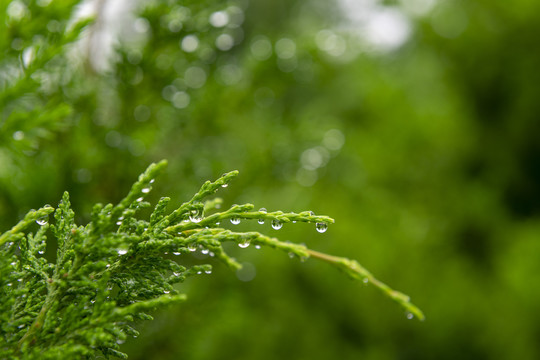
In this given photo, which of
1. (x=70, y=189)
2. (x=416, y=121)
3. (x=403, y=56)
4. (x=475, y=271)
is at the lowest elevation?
(x=70, y=189)

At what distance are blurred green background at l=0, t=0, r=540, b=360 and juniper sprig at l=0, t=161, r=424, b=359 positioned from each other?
54 centimetres

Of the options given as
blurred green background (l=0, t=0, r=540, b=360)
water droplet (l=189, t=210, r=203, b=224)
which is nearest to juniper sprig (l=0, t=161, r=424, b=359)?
water droplet (l=189, t=210, r=203, b=224)

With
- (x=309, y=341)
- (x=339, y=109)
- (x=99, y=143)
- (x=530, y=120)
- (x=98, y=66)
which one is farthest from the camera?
(x=339, y=109)

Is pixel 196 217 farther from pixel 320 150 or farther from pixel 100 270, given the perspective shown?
pixel 320 150

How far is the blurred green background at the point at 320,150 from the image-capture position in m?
1.82

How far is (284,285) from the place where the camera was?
452cm

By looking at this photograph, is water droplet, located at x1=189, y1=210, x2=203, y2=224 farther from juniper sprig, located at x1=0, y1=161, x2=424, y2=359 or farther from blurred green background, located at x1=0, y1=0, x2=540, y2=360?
blurred green background, located at x1=0, y1=0, x2=540, y2=360

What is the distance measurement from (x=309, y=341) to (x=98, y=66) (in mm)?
3062

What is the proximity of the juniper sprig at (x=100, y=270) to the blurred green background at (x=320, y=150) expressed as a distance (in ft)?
1.76

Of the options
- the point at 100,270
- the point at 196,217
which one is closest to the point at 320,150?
the point at 196,217

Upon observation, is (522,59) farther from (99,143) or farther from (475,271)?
(99,143)

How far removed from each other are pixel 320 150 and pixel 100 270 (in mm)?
2121

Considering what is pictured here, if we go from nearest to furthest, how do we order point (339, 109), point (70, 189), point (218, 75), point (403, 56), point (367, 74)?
point (70, 189) → point (218, 75) → point (367, 74) → point (339, 109) → point (403, 56)

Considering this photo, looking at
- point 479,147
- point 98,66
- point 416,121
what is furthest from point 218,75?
point 479,147
